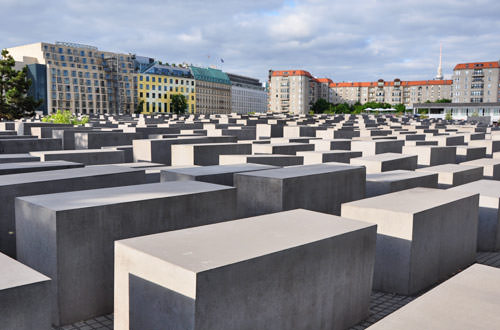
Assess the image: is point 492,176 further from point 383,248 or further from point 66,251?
point 66,251

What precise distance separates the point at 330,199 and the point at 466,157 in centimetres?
1014

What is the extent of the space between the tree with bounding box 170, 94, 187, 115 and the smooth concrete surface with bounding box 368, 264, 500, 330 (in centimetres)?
11753

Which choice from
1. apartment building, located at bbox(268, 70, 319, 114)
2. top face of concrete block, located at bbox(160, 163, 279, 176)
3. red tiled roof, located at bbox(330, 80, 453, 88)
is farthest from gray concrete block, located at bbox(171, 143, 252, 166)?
red tiled roof, located at bbox(330, 80, 453, 88)

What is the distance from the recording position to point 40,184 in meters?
7.83

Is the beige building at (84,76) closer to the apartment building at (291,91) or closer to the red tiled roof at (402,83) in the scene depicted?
the apartment building at (291,91)

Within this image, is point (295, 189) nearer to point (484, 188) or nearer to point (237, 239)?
point (237, 239)

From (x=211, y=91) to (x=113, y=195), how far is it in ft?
454

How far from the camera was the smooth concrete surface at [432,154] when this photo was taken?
51.3 ft

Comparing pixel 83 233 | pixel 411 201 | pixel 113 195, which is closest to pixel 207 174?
pixel 113 195

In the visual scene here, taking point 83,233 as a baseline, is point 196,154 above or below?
above

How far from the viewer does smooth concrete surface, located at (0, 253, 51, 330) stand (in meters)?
3.89

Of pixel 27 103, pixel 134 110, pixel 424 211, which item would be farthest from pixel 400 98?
pixel 424 211

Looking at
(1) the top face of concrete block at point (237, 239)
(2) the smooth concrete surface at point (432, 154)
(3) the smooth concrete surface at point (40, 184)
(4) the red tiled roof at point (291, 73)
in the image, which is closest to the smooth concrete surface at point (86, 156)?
(3) the smooth concrete surface at point (40, 184)

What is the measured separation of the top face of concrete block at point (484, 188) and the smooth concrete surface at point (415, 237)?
1.56 m
